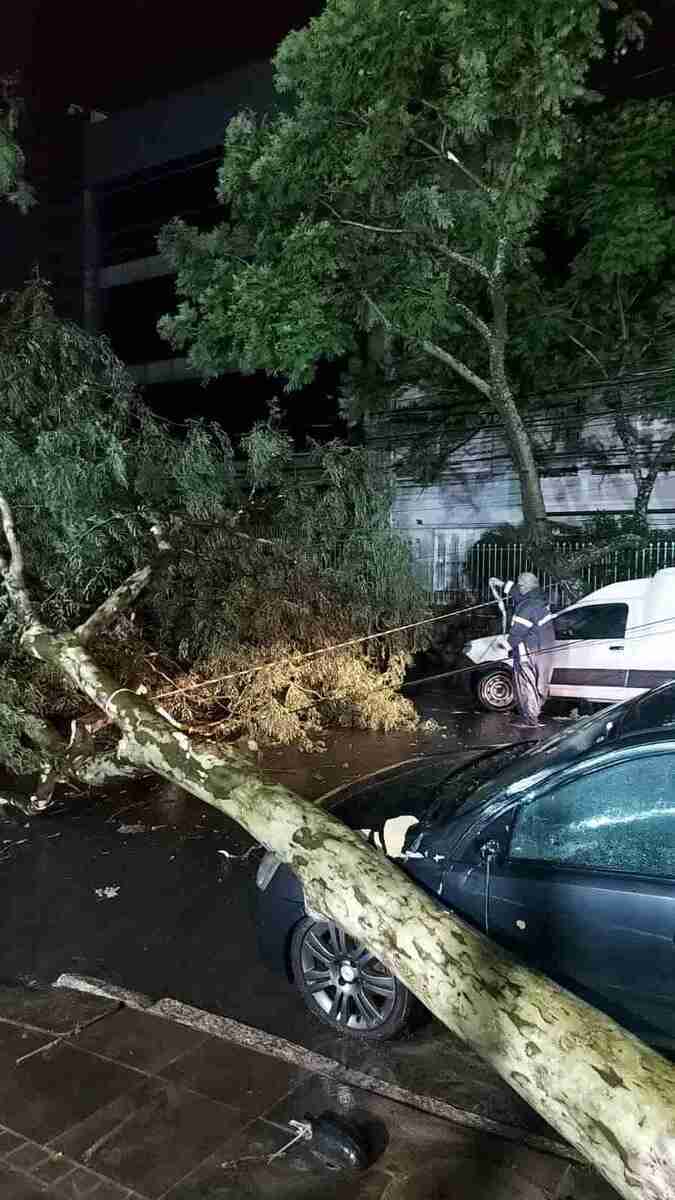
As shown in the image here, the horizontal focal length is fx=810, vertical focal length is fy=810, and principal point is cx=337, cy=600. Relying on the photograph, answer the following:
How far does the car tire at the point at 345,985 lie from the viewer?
3346 millimetres

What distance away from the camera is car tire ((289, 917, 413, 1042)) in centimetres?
335

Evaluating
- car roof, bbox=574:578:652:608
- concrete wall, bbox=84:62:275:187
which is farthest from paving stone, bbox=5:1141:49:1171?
concrete wall, bbox=84:62:275:187

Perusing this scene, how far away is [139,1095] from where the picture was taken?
3.01 meters

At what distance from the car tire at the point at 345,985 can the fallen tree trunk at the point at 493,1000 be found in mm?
267

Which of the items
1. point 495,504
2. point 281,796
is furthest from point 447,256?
point 281,796

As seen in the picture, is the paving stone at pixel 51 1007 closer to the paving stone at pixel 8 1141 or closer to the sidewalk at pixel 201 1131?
the sidewalk at pixel 201 1131

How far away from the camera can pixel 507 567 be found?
1333 centimetres

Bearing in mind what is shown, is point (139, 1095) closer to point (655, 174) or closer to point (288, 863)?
point (288, 863)

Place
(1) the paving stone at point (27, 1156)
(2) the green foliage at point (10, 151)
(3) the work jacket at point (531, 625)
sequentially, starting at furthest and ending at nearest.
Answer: (2) the green foliage at point (10, 151) < (3) the work jacket at point (531, 625) < (1) the paving stone at point (27, 1156)

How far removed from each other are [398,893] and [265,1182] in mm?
1008

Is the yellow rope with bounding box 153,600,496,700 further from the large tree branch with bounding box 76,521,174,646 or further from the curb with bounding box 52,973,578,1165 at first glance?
the curb with bounding box 52,973,578,1165

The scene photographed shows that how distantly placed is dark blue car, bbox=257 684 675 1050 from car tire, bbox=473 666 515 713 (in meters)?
7.02

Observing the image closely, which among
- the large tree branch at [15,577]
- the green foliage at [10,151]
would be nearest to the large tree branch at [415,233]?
the green foliage at [10,151]

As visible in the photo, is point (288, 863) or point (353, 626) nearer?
point (288, 863)
